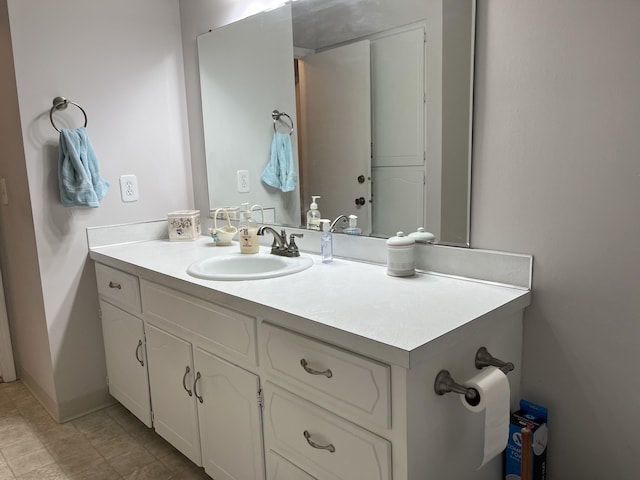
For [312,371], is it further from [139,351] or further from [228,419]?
[139,351]

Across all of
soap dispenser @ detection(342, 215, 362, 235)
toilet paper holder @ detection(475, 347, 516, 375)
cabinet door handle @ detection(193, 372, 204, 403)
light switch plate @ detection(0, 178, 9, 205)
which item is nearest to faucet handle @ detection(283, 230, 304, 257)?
soap dispenser @ detection(342, 215, 362, 235)

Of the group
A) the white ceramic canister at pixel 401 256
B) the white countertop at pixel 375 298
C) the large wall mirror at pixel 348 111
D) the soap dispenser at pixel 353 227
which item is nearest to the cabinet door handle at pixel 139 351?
the white countertop at pixel 375 298

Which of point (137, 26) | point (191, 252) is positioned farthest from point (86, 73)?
point (191, 252)

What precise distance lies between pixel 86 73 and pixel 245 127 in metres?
0.74

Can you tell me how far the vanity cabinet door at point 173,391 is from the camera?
176cm

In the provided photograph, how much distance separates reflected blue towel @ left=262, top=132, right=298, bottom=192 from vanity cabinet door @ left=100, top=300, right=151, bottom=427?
823 mm

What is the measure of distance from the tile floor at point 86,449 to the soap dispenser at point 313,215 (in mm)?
1055

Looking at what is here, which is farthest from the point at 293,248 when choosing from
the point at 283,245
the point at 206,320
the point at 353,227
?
the point at 206,320

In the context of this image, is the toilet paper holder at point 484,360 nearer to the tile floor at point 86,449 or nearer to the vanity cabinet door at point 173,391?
the vanity cabinet door at point 173,391

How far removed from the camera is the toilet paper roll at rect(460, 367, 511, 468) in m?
1.12

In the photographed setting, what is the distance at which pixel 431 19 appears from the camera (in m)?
1.53

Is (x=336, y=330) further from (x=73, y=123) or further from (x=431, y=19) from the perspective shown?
(x=73, y=123)

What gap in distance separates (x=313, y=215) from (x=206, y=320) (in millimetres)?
660

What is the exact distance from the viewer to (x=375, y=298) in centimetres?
137
